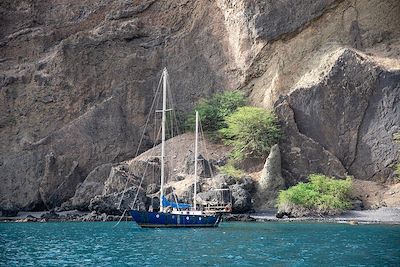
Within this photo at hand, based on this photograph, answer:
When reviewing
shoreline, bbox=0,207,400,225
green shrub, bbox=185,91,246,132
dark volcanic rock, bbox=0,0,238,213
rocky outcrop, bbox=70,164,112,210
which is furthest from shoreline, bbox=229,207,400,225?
dark volcanic rock, bbox=0,0,238,213

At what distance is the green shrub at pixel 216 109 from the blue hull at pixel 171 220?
71.0 feet

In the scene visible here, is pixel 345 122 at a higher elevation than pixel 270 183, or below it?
higher

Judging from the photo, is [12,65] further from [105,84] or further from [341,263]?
[341,263]

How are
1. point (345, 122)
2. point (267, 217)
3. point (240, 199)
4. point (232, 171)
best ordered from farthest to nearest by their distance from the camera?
point (345, 122)
point (232, 171)
point (240, 199)
point (267, 217)


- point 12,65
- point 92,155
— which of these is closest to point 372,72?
point 92,155

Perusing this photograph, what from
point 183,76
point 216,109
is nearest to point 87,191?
point 216,109

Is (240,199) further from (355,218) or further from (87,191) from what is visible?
(87,191)

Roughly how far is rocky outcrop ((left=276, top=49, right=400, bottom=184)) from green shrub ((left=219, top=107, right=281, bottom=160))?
1.59 metres

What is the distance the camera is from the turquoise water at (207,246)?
25297mm

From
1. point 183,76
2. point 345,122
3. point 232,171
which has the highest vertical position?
point 183,76

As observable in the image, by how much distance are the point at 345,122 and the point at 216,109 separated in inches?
604

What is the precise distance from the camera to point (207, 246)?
31281 mm

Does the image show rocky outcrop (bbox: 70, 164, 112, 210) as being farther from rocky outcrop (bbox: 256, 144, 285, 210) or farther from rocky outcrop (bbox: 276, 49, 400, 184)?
rocky outcrop (bbox: 276, 49, 400, 184)

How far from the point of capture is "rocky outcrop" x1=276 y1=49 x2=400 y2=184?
56938 mm
